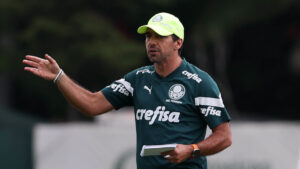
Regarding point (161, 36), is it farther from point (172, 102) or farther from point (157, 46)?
point (172, 102)

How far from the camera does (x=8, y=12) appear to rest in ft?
64.6

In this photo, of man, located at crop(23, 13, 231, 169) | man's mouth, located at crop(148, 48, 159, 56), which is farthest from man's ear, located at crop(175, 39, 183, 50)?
man's mouth, located at crop(148, 48, 159, 56)

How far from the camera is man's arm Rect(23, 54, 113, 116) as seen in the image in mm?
5528

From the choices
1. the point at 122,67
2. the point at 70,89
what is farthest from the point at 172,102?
the point at 122,67

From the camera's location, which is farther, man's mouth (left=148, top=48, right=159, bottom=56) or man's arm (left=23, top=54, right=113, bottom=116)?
man's arm (left=23, top=54, right=113, bottom=116)

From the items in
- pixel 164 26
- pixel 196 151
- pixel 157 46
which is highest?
pixel 164 26

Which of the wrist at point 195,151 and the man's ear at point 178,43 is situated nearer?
the wrist at point 195,151

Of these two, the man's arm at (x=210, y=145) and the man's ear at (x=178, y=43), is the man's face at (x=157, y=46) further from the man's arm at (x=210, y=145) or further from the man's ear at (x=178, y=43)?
the man's arm at (x=210, y=145)

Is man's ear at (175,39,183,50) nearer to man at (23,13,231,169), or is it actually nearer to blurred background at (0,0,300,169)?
man at (23,13,231,169)

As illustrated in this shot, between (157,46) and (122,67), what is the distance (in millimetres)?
14005

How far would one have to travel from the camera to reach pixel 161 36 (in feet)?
17.9

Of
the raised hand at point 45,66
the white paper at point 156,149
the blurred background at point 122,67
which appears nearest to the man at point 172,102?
the raised hand at point 45,66

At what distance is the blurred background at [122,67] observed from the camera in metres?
9.95

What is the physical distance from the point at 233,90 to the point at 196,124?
2476cm
